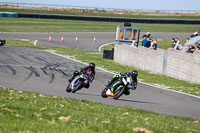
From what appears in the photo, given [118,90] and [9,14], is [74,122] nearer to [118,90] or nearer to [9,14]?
[118,90]

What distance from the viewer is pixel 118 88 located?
15.8m

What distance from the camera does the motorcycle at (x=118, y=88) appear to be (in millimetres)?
15383

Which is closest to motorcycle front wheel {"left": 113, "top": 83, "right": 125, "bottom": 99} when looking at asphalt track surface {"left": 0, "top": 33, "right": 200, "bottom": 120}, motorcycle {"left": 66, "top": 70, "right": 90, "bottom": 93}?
asphalt track surface {"left": 0, "top": 33, "right": 200, "bottom": 120}

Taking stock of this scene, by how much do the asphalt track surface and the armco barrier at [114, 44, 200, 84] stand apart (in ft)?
9.88

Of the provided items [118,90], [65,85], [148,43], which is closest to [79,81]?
[118,90]

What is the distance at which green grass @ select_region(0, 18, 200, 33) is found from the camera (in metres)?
55.9

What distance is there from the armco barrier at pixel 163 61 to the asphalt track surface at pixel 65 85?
9.88ft

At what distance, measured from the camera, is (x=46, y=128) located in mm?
7465

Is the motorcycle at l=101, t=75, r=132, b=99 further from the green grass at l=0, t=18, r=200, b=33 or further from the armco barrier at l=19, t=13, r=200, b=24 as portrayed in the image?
the armco barrier at l=19, t=13, r=200, b=24

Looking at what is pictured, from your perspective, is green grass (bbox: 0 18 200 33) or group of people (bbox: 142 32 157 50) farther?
green grass (bbox: 0 18 200 33)

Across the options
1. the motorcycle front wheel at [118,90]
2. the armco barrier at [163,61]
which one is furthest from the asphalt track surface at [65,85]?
the armco barrier at [163,61]

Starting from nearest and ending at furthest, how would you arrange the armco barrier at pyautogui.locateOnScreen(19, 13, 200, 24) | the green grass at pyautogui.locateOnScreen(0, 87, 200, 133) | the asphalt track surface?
the green grass at pyautogui.locateOnScreen(0, 87, 200, 133), the asphalt track surface, the armco barrier at pyautogui.locateOnScreen(19, 13, 200, 24)

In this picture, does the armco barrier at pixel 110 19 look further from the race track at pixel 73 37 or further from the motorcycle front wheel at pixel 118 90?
the motorcycle front wheel at pixel 118 90

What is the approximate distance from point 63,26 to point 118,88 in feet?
153
